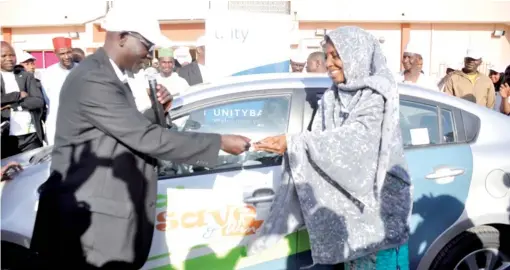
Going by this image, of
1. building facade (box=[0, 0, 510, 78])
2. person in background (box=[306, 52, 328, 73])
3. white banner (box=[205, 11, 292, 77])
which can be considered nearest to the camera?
person in background (box=[306, 52, 328, 73])

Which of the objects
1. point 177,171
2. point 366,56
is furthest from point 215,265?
point 366,56

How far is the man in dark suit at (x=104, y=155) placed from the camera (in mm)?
2168

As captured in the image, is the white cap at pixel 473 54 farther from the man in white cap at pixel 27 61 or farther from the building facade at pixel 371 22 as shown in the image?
the building facade at pixel 371 22

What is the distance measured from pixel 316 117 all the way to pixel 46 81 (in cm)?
398

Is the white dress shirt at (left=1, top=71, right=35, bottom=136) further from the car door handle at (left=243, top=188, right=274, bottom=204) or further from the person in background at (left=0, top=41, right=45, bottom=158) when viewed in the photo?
the car door handle at (left=243, top=188, right=274, bottom=204)

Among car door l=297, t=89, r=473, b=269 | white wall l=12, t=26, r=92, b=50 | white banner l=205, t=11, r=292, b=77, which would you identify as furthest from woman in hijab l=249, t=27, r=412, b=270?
white wall l=12, t=26, r=92, b=50

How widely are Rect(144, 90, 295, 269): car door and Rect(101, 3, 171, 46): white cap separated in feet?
2.55

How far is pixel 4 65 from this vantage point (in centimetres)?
549

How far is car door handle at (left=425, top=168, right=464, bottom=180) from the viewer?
120 inches

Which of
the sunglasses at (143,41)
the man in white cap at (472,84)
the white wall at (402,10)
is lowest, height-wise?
the man in white cap at (472,84)

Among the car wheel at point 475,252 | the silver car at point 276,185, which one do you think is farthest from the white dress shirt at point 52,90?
the car wheel at point 475,252

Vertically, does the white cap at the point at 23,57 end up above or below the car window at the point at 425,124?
above

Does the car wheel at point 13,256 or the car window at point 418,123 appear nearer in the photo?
the car wheel at point 13,256

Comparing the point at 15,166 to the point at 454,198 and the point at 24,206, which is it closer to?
the point at 24,206
